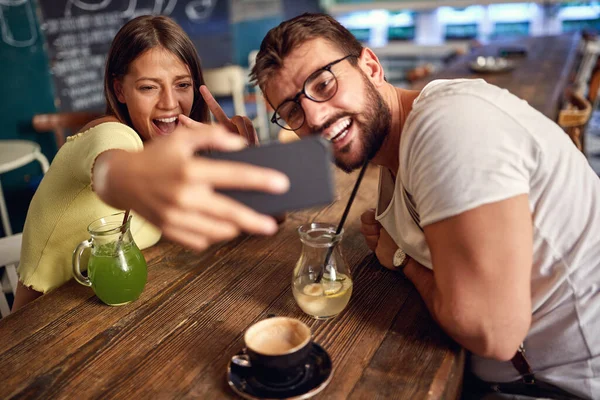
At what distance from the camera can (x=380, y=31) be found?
6664 mm

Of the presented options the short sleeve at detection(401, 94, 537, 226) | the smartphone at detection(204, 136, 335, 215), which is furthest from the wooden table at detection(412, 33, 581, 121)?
the smartphone at detection(204, 136, 335, 215)

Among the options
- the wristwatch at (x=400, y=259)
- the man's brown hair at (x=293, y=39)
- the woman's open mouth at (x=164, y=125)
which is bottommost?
the wristwatch at (x=400, y=259)

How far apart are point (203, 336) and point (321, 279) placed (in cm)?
28

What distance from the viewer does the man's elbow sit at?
3.11ft

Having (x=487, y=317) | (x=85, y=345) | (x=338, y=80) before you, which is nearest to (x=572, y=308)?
(x=487, y=317)

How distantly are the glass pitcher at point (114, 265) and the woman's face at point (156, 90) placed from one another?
20.7 inches

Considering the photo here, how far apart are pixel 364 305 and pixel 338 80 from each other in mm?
538

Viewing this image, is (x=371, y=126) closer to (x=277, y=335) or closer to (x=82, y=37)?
(x=277, y=335)

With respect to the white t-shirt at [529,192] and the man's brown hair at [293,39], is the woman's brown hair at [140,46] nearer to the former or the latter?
the man's brown hair at [293,39]

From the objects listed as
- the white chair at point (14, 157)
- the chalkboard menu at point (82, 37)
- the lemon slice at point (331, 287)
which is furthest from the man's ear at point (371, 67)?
the chalkboard menu at point (82, 37)

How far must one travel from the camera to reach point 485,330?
37.4 inches

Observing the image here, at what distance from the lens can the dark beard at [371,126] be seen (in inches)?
48.6

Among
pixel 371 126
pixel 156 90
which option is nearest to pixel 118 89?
pixel 156 90

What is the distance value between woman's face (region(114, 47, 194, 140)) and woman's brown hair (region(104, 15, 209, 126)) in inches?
0.7
